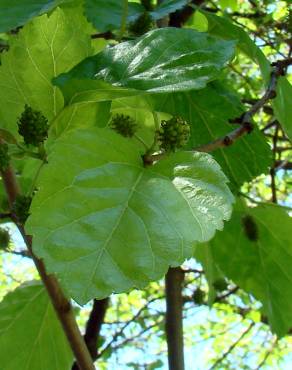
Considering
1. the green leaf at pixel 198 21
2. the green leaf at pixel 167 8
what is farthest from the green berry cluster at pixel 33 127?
the green leaf at pixel 198 21

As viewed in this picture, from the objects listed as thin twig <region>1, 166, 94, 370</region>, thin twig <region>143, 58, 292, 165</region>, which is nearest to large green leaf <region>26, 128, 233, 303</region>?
thin twig <region>143, 58, 292, 165</region>

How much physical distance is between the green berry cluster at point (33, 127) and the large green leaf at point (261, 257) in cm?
60

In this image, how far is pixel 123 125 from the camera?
0.88m

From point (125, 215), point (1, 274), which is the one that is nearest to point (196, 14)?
point (125, 215)

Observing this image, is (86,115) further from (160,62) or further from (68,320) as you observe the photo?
(68,320)

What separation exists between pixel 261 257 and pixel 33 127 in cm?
68

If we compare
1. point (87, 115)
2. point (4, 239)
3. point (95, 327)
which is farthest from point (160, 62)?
point (95, 327)

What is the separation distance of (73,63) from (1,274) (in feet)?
8.57

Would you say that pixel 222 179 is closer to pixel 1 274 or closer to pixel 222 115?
pixel 222 115

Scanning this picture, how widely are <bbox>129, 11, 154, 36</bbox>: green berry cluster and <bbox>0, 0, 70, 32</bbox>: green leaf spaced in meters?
0.24

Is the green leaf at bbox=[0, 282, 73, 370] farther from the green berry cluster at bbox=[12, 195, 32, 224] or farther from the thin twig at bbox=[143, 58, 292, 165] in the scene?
the thin twig at bbox=[143, 58, 292, 165]

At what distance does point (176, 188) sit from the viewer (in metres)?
0.68

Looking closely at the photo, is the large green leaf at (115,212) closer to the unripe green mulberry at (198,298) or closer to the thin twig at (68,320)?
the thin twig at (68,320)

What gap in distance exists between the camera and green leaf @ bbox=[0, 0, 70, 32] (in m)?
0.72
